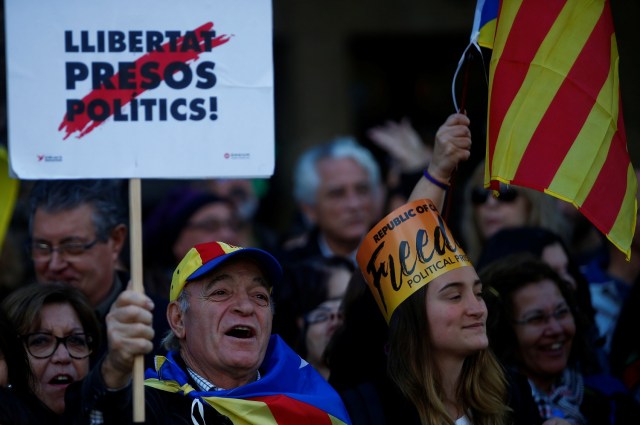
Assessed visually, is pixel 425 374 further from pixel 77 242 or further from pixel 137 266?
pixel 77 242

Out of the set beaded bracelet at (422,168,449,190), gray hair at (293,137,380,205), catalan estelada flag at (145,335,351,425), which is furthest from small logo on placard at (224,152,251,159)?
gray hair at (293,137,380,205)

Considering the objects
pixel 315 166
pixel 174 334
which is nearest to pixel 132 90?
pixel 174 334

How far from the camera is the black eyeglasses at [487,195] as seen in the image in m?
6.81

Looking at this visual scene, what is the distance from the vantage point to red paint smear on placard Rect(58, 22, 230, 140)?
4.36 metres

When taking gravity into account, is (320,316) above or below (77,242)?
below

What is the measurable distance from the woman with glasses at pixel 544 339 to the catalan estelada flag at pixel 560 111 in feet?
2.29

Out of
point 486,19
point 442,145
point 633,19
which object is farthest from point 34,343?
point 633,19

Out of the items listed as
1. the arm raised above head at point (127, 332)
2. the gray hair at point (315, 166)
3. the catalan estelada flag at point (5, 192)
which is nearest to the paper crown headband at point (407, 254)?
the arm raised above head at point (127, 332)

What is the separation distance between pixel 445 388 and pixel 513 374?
1.27 feet

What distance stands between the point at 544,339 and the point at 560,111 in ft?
3.66

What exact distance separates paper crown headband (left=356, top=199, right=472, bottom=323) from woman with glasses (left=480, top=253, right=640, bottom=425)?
747mm

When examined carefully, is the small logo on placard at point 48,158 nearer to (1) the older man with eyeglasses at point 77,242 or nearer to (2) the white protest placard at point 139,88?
(2) the white protest placard at point 139,88

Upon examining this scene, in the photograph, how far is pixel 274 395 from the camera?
4461mm

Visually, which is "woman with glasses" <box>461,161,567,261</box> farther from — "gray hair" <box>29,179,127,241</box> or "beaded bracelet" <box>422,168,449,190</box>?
"gray hair" <box>29,179,127,241</box>
